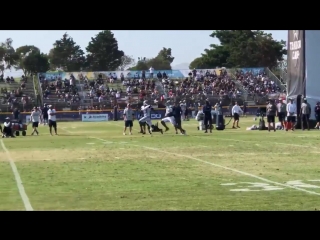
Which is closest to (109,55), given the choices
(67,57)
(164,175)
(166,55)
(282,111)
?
(67,57)

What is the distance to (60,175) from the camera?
56.7ft

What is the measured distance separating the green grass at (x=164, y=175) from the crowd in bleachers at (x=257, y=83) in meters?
44.3

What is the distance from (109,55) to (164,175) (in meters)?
92.6

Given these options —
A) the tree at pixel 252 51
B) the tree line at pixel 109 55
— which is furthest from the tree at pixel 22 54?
the tree at pixel 252 51

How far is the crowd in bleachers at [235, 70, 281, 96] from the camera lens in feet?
236

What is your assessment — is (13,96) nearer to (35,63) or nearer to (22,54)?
(35,63)

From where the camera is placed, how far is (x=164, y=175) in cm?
1691

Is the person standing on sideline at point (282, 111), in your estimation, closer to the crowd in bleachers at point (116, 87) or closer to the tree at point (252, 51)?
the crowd in bleachers at point (116, 87)

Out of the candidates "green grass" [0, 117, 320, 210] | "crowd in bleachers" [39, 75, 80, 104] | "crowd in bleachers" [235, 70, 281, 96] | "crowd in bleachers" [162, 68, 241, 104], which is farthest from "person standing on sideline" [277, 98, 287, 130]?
"crowd in bleachers" [235, 70, 281, 96]

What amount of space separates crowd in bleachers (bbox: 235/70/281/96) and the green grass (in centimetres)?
4432

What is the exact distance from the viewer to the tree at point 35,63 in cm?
10350

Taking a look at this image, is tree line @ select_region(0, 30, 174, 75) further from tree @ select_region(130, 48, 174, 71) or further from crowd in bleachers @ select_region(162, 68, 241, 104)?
crowd in bleachers @ select_region(162, 68, 241, 104)
